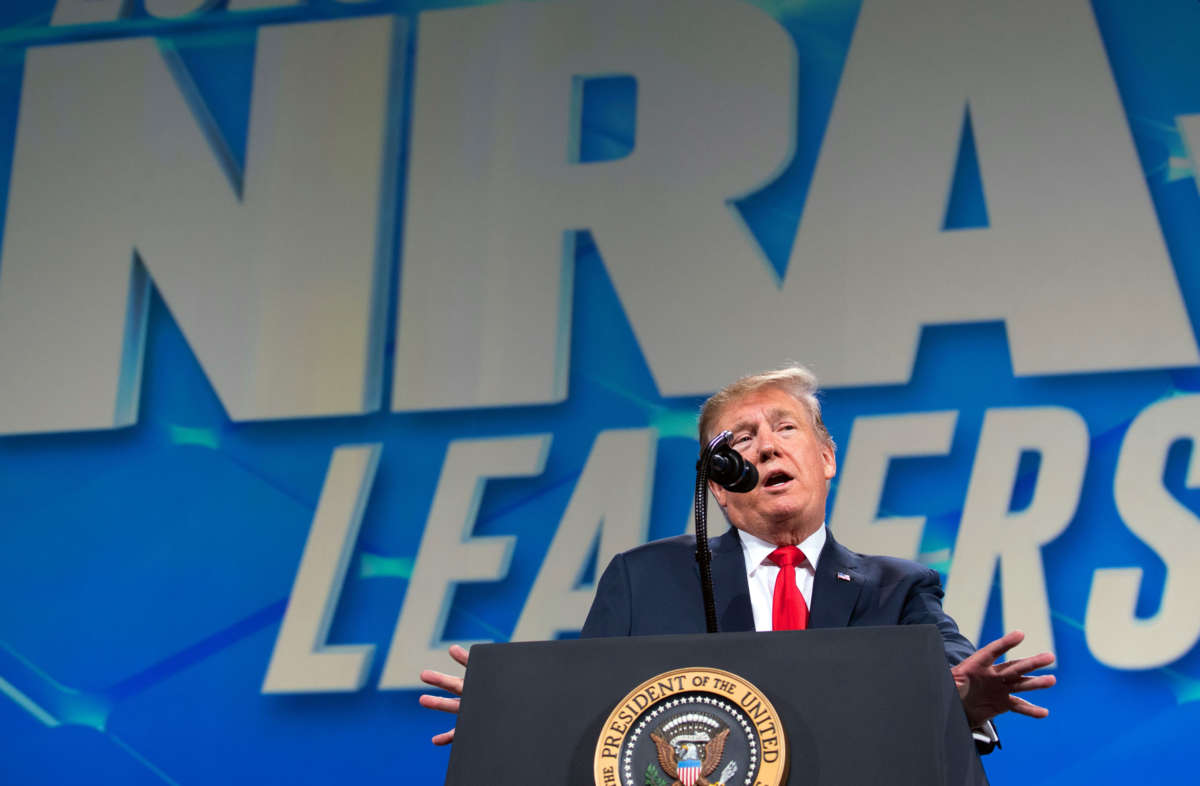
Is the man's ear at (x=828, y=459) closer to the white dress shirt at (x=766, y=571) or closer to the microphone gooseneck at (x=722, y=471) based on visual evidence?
the white dress shirt at (x=766, y=571)

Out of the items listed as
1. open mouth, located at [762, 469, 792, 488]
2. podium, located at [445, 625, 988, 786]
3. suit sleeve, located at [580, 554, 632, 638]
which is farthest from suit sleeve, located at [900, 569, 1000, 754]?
podium, located at [445, 625, 988, 786]

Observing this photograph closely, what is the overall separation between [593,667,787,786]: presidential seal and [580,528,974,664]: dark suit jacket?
0.64 metres

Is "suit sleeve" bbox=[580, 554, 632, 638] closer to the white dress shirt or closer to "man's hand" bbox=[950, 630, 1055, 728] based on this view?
the white dress shirt

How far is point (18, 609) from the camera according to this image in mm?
3615

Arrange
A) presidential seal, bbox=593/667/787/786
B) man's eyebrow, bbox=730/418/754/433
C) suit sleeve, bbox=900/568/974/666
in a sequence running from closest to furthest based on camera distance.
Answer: presidential seal, bbox=593/667/787/786, suit sleeve, bbox=900/568/974/666, man's eyebrow, bbox=730/418/754/433

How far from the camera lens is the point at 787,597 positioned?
1887 millimetres

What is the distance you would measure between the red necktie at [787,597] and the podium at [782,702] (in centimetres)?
62

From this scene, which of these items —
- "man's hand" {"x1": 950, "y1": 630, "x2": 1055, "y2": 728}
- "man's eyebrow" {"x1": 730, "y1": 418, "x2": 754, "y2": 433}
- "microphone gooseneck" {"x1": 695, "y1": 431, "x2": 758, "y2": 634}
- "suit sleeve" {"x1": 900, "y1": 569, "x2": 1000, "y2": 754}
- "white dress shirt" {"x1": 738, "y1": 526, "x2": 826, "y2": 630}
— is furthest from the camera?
"man's eyebrow" {"x1": 730, "y1": 418, "x2": 754, "y2": 433}

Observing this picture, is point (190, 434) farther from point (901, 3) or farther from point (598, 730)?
point (598, 730)

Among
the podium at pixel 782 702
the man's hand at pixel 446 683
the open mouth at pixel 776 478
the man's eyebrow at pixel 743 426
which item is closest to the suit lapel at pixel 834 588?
the open mouth at pixel 776 478

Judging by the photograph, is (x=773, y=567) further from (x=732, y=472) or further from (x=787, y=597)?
(x=732, y=472)

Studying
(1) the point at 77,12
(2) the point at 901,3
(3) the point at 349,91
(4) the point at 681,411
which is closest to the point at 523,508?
(4) the point at 681,411

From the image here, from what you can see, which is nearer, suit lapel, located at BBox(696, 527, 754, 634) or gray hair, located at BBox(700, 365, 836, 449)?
suit lapel, located at BBox(696, 527, 754, 634)

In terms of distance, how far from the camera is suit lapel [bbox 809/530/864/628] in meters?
1.83
